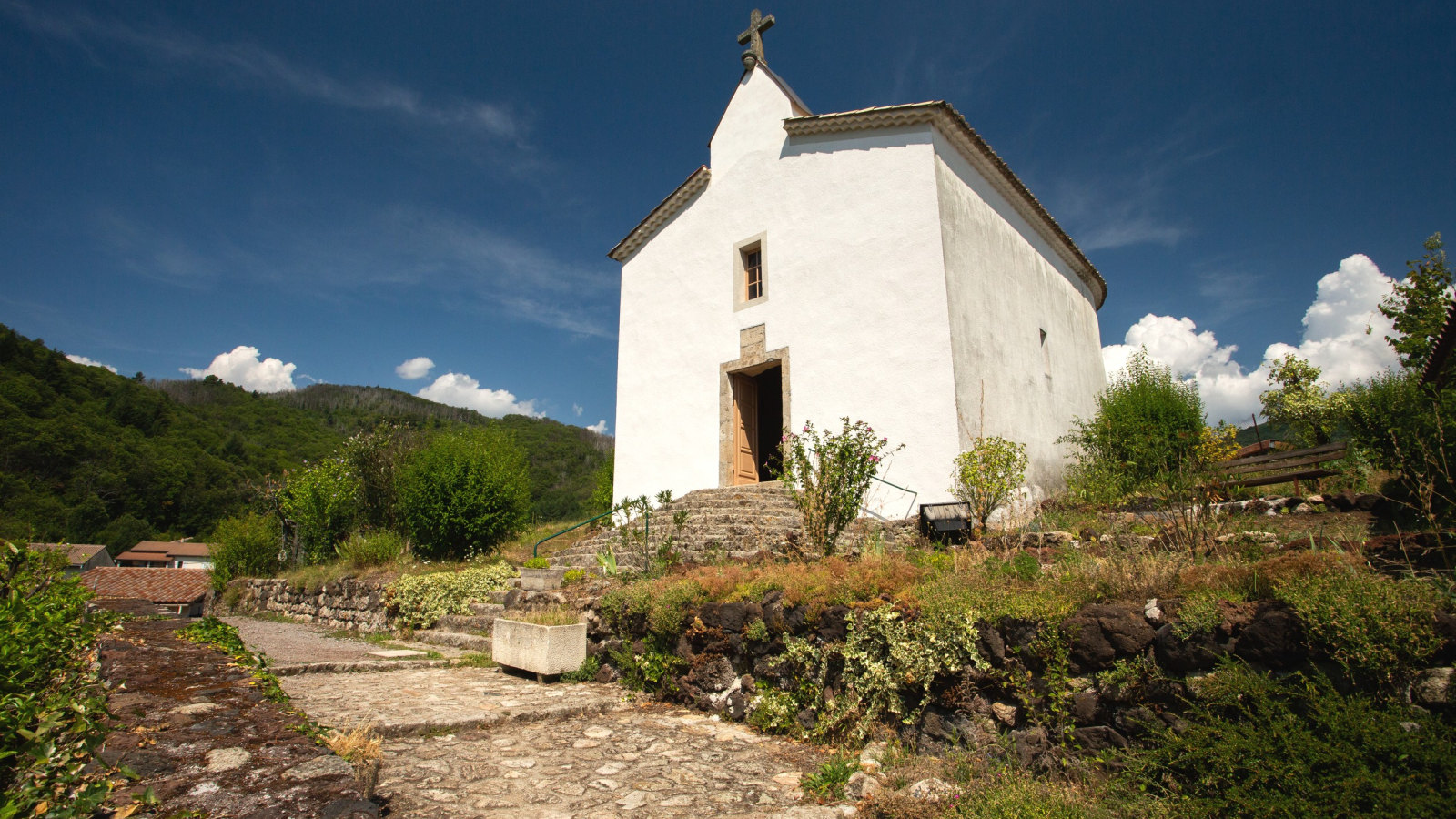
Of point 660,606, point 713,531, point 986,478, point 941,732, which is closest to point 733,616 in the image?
point 660,606

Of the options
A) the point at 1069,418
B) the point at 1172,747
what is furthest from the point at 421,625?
the point at 1069,418

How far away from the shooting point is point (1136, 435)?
11180mm

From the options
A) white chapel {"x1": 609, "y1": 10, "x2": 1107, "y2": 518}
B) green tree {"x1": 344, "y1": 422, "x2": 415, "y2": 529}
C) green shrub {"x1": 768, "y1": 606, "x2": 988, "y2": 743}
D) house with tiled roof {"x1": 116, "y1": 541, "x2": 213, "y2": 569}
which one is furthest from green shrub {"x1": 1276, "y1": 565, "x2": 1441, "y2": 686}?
house with tiled roof {"x1": 116, "y1": 541, "x2": 213, "y2": 569}

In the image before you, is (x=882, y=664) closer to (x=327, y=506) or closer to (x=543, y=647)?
(x=543, y=647)

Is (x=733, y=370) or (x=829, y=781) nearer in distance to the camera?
(x=829, y=781)

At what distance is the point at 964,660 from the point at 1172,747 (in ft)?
3.89

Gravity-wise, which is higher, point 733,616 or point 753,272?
point 753,272

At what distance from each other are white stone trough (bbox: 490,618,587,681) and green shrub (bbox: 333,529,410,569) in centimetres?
731

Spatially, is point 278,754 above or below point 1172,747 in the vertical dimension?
above

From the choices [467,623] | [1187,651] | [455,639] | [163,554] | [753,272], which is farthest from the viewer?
[163,554]

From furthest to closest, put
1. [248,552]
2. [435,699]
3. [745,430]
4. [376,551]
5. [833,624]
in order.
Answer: [248,552], [376,551], [745,430], [435,699], [833,624]

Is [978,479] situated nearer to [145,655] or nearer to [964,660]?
[964,660]

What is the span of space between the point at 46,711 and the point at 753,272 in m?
12.5

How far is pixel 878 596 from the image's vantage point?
4.96 m
